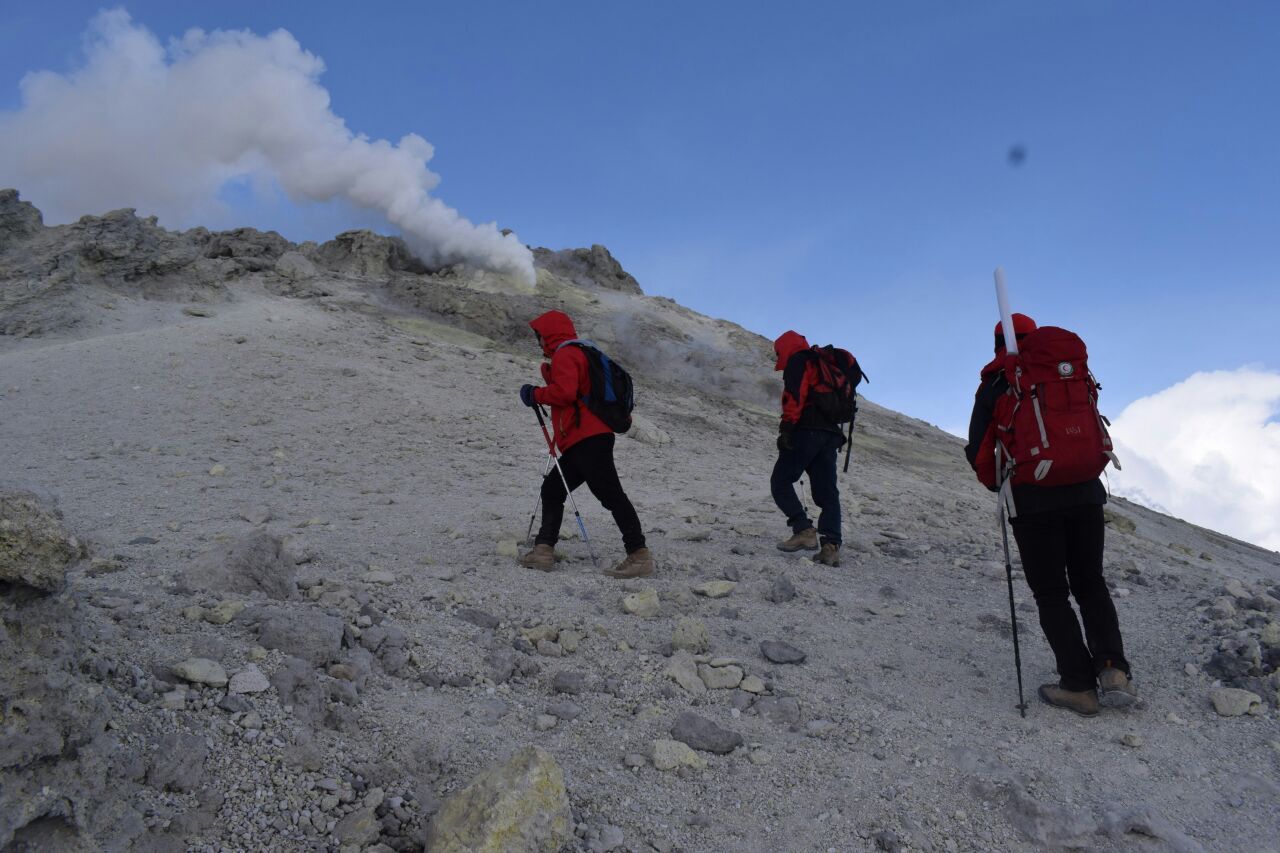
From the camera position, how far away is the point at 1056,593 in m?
4.12

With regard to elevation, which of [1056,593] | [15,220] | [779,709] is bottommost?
[779,709]

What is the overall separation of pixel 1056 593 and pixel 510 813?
2.91 metres

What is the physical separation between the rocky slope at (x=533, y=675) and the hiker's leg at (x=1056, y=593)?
23 cm

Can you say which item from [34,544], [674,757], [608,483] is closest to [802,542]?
[608,483]

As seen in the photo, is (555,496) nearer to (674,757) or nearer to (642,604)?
(642,604)

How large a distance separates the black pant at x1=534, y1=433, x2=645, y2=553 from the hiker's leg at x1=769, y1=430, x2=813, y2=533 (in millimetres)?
1478

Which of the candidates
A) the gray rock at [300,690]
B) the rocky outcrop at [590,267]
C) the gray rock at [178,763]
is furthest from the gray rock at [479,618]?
the rocky outcrop at [590,267]

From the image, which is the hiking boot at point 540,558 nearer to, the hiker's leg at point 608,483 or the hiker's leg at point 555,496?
the hiker's leg at point 555,496

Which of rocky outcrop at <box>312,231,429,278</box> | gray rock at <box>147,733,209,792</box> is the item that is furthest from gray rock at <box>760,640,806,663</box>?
rocky outcrop at <box>312,231,429,278</box>

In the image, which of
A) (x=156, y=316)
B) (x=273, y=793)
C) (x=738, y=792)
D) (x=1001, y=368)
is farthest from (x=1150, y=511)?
(x=156, y=316)

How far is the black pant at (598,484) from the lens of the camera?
19.1ft

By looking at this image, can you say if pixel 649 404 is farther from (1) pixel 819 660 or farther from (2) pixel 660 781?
(2) pixel 660 781

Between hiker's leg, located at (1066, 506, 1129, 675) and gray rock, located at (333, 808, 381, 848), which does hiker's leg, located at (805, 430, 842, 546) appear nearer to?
hiker's leg, located at (1066, 506, 1129, 675)

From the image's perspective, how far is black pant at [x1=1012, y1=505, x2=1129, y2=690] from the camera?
4.07 metres
